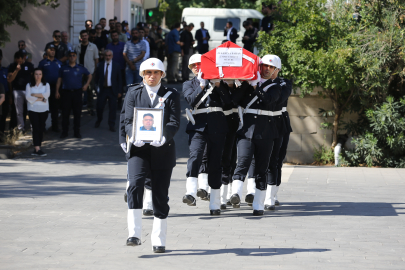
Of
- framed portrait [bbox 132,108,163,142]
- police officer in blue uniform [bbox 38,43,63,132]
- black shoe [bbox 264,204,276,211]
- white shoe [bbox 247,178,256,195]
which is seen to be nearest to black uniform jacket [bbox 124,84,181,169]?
framed portrait [bbox 132,108,163,142]

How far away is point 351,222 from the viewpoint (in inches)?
303

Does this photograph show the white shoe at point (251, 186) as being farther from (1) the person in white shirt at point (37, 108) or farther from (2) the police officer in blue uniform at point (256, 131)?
(1) the person in white shirt at point (37, 108)

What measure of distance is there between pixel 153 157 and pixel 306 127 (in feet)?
25.9

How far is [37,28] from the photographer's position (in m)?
19.9

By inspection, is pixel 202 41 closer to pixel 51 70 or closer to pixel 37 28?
pixel 37 28

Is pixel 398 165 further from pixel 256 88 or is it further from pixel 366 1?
pixel 256 88

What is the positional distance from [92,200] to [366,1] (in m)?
7.48

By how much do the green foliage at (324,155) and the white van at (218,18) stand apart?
1599 cm

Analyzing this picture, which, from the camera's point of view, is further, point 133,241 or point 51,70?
point 51,70

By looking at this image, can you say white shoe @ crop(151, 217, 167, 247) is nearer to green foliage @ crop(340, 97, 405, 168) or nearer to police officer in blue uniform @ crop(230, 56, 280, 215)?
police officer in blue uniform @ crop(230, 56, 280, 215)

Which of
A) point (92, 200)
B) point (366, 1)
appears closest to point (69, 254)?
point (92, 200)

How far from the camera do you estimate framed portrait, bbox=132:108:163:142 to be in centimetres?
582

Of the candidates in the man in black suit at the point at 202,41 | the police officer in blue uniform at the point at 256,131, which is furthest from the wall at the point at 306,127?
the man in black suit at the point at 202,41

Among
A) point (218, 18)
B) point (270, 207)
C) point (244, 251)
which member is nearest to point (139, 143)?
point (244, 251)
